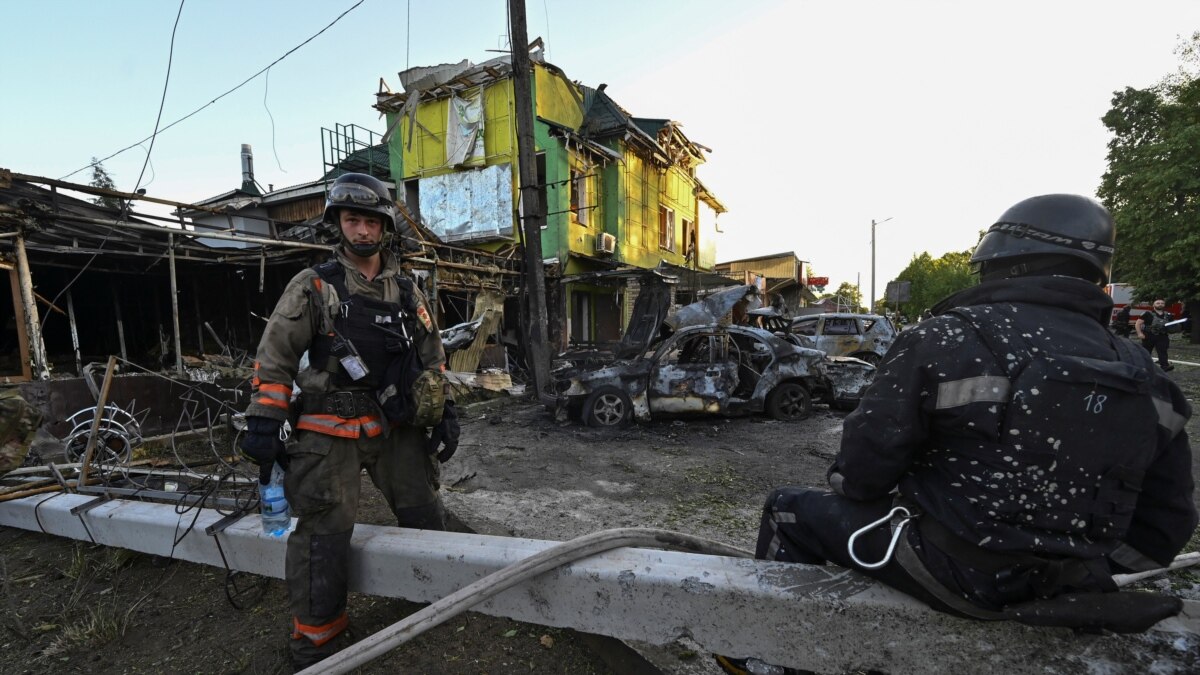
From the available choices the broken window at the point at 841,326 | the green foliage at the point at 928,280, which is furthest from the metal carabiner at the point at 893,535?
the green foliage at the point at 928,280

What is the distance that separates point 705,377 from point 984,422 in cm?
574

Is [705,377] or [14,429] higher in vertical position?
[14,429]

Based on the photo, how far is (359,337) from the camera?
2.24 m

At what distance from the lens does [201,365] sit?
864cm

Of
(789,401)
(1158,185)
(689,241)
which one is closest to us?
(789,401)

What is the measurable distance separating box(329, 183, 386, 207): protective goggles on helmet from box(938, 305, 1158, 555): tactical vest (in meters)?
2.46

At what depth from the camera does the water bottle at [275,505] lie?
6.94 feet

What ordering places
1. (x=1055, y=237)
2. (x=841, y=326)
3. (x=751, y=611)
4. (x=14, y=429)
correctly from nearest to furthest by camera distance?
(x=1055, y=237) < (x=751, y=611) < (x=14, y=429) < (x=841, y=326)

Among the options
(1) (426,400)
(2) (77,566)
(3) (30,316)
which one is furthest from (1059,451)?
(3) (30,316)

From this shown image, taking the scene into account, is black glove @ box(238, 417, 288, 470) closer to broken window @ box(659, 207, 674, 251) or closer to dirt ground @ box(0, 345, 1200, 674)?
dirt ground @ box(0, 345, 1200, 674)

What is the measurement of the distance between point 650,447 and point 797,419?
2568 millimetres

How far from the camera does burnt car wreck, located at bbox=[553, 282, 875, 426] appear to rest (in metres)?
6.96

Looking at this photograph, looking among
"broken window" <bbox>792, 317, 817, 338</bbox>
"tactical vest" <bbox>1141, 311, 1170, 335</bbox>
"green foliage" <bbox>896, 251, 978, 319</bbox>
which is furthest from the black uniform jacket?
"green foliage" <bbox>896, 251, 978, 319</bbox>

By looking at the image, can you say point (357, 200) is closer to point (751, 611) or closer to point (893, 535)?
point (751, 611)
